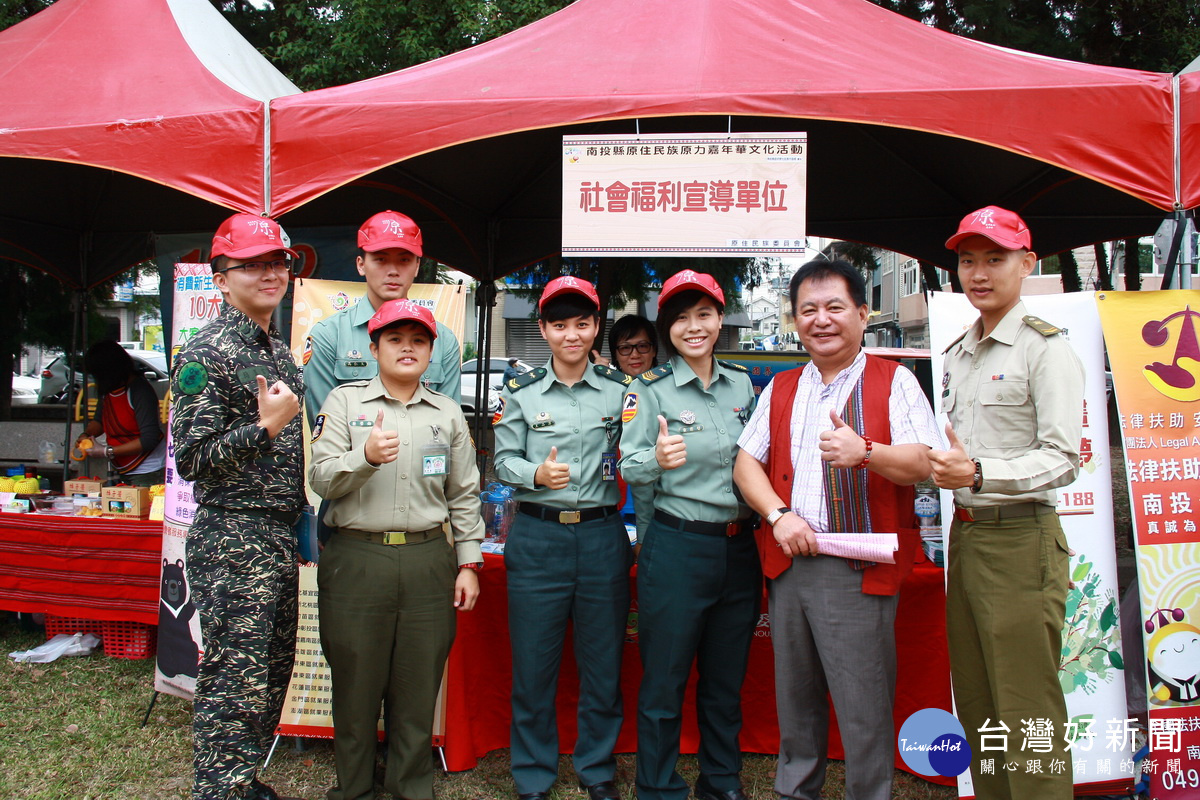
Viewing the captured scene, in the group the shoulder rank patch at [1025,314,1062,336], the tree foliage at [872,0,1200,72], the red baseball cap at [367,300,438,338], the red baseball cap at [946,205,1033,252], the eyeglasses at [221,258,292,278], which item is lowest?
the shoulder rank patch at [1025,314,1062,336]

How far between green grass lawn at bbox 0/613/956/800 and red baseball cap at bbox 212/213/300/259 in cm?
199

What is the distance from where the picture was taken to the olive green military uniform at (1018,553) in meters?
2.20

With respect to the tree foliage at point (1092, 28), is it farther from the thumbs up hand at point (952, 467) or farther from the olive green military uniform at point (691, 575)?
the thumbs up hand at point (952, 467)

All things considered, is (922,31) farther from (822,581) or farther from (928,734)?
(928,734)

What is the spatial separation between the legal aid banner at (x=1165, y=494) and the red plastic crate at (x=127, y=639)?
182 inches

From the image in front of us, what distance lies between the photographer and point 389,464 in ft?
8.22

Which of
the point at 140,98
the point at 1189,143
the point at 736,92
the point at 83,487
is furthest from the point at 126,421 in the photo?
the point at 1189,143

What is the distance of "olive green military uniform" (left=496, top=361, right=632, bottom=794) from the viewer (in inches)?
105

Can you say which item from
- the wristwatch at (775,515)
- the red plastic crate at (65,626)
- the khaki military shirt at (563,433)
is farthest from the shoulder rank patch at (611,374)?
the red plastic crate at (65,626)

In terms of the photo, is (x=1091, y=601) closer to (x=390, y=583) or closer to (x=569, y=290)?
(x=569, y=290)

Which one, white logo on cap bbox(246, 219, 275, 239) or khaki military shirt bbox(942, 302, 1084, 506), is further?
white logo on cap bbox(246, 219, 275, 239)

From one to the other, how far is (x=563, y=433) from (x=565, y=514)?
0.93 ft

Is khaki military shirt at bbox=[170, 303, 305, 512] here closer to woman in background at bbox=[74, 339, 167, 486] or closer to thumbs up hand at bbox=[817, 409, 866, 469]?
thumbs up hand at bbox=[817, 409, 866, 469]

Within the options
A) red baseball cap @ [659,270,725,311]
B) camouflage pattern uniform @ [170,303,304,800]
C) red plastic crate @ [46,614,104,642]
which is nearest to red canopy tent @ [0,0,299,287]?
camouflage pattern uniform @ [170,303,304,800]
